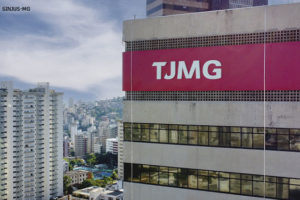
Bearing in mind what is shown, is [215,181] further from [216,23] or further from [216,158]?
[216,23]

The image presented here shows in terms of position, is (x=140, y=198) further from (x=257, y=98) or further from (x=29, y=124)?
(x=29, y=124)

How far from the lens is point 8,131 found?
197 ft

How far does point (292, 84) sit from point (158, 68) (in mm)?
6904

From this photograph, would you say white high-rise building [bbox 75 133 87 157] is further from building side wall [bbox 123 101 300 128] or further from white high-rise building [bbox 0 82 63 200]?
building side wall [bbox 123 101 300 128]

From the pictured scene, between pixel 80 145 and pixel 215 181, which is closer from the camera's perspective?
pixel 215 181

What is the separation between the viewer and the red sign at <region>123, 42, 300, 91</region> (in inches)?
523

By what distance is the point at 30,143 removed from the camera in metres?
63.2

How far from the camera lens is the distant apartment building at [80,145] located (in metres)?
136

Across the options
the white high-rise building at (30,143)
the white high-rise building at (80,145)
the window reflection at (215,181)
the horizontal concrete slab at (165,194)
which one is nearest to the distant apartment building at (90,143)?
the white high-rise building at (80,145)

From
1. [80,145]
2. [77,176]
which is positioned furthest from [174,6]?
[80,145]

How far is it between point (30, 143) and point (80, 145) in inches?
2948

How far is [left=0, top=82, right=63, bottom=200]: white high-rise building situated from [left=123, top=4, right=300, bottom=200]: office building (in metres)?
52.6

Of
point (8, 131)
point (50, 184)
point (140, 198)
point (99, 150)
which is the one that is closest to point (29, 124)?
point (8, 131)

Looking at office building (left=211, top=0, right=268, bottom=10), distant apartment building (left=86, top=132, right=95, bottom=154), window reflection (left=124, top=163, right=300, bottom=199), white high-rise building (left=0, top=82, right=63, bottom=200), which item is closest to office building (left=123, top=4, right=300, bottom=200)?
window reflection (left=124, top=163, right=300, bottom=199)
